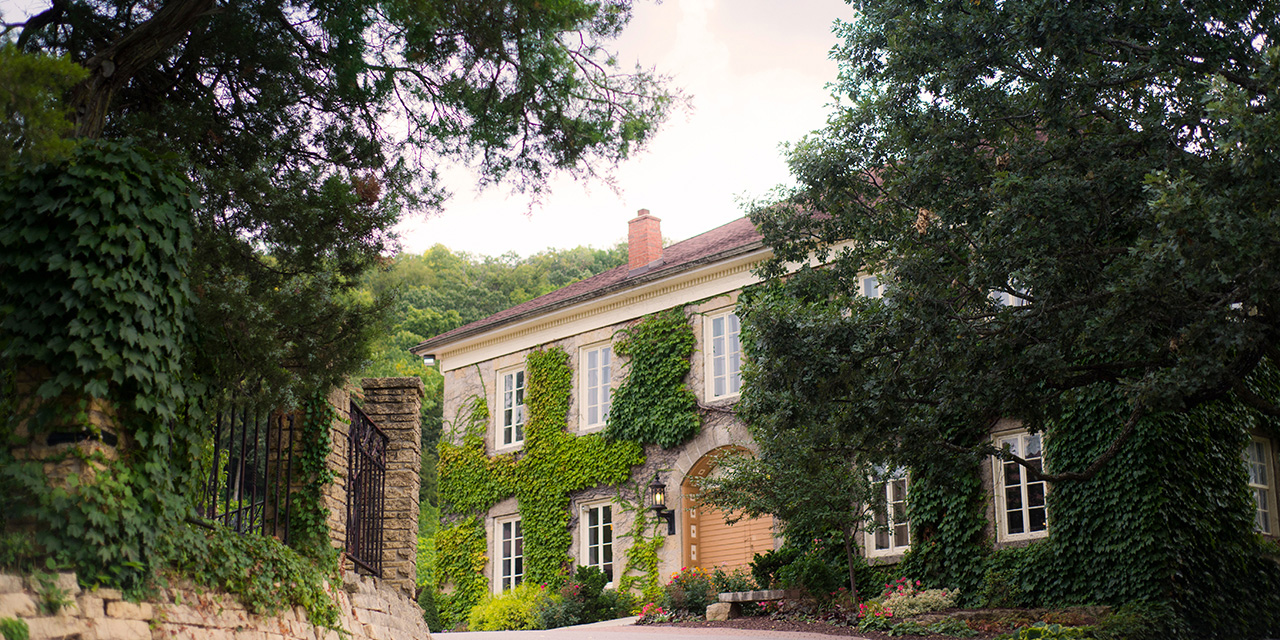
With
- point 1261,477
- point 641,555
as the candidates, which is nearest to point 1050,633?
point 1261,477

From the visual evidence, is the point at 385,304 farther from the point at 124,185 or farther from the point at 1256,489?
the point at 1256,489

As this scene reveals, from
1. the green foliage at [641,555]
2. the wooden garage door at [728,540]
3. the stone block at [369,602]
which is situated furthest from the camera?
the green foliage at [641,555]

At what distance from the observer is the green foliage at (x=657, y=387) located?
19.9m

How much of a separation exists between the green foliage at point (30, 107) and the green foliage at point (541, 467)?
1608 cm

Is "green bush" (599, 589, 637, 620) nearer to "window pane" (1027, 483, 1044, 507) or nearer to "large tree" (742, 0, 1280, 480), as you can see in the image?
"window pane" (1027, 483, 1044, 507)

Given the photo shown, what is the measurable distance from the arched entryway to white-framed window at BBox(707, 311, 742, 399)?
128cm

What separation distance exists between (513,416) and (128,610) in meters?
18.4

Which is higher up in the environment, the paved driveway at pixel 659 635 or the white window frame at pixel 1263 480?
the white window frame at pixel 1263 480

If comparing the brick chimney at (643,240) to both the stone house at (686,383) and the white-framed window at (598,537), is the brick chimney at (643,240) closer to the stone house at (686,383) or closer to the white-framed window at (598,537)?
the stone house at (686,383)

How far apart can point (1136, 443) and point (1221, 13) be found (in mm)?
6682

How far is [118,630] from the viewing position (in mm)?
4914

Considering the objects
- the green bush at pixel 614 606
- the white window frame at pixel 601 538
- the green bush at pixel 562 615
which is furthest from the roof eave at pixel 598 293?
the green bush at pixel 562 615

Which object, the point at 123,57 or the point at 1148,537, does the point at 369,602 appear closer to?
the point at 123,57

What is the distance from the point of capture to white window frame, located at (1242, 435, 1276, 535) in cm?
1534
